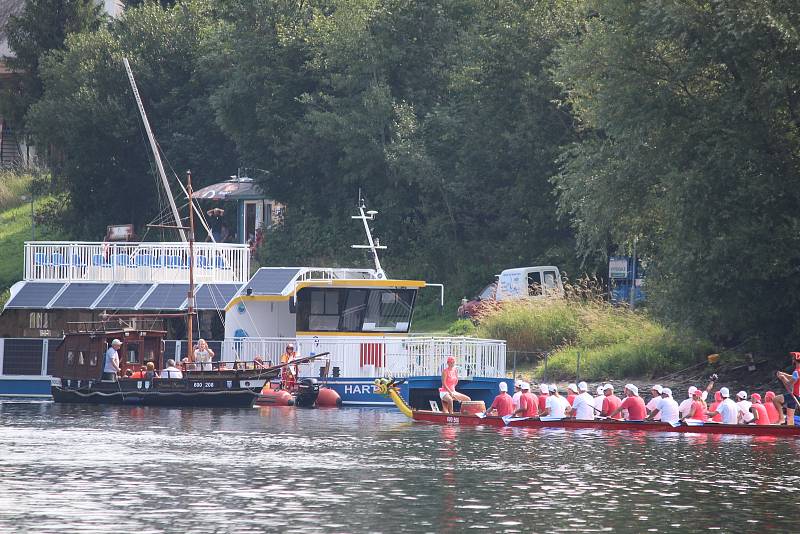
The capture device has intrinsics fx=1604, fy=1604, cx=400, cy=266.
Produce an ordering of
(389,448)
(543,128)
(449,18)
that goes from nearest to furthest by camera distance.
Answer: (389,448), (543,128), (449,18)

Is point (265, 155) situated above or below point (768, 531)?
above

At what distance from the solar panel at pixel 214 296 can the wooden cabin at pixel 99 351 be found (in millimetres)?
1656

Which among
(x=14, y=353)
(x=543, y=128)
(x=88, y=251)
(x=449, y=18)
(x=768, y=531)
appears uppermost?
(x=449, y=18)

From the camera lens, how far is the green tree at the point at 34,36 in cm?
8431

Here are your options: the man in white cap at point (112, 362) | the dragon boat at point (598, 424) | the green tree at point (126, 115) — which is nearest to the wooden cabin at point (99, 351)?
the man in white cap at point (112, 362)

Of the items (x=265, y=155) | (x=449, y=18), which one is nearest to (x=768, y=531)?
(x=449, y=18)

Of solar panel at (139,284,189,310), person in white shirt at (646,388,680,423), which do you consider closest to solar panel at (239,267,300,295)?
solar panel at (139,284,189,310)

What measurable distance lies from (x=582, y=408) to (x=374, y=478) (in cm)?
1100

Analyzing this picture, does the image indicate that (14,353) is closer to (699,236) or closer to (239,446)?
(239,446)

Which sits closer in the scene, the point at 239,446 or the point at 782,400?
the point at 239,446

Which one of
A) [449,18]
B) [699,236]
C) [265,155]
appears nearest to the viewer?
[699,236]

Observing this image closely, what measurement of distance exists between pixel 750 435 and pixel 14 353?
22.8 meters

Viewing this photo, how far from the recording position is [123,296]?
157 feet

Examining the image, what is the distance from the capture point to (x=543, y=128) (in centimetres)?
5922
